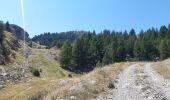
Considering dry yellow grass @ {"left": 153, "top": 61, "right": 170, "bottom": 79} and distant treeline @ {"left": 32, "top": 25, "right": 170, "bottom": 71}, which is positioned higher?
distant treeline @ {"left": 32, "top": 25, "right": 170, "bottom": 71}

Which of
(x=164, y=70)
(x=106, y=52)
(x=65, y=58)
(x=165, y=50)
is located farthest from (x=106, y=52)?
(x=164, y=70)

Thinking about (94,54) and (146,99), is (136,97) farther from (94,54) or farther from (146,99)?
(94,54)

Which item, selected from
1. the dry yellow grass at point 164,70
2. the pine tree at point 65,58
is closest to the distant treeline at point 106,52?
the pine tree at point 65,58

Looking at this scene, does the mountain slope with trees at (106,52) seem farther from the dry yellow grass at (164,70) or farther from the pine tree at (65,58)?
the dry yellow grass at (164,70)

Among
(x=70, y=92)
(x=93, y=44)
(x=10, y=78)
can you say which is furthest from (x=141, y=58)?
(x=70, y=92)

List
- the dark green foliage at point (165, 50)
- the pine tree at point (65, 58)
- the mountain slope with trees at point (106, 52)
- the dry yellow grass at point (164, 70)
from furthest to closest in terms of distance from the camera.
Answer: the pine tree at point (65, 58) → the mountain slope with trees at point (106, 52) → the dark green foliage at point (165, 50) → the dry yellow grass at point (164, 70)

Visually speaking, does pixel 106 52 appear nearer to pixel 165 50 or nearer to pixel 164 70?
pixel 165 50

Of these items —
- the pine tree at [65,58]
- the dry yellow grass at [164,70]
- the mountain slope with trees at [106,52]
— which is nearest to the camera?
the dry yellow grass at [164,70]

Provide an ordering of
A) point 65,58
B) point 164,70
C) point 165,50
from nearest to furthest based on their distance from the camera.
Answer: point 164,70 → point 165,50 → point 65,58

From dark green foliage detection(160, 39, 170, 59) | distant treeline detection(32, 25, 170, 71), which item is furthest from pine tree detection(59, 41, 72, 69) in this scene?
dark green foliage detection(160, 39, 170, 59)

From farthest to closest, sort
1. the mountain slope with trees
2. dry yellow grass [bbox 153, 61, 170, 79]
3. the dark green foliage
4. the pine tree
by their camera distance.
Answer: the pine tree, the mountain slope with trees, the dark green foliage, dry yellow grass [bbox 153, 61, 170, 79]

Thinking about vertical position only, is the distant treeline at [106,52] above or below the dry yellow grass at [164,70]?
above

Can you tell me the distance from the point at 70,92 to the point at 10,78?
67429 millimetres

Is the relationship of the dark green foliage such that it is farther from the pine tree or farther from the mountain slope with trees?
the pine tree
